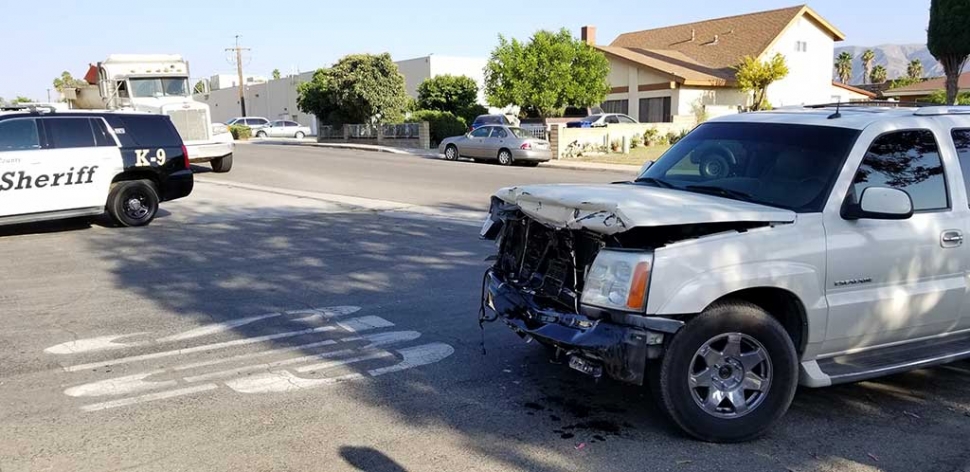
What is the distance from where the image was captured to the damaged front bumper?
3.93m

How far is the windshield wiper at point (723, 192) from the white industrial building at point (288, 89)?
3815 centimetres

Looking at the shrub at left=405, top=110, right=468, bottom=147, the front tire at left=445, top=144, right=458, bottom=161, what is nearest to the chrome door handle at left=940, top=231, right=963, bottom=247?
the front tire at left=445, top=144, right=458, bottom=161

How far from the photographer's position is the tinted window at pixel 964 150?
486cm

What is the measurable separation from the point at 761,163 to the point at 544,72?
97.5 feet

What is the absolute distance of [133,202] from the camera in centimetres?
1207

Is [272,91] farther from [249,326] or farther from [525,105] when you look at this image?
[249,326]

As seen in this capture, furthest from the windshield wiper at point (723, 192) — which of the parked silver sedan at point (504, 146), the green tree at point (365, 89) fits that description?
the green tree at point (365, 89)

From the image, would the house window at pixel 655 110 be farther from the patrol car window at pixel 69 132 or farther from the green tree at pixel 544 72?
the patrol car window at pixel 69 132

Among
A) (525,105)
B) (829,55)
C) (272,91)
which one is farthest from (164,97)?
(272,91)

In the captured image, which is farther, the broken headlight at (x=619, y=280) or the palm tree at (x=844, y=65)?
the palm tree at (x=844, y=65)

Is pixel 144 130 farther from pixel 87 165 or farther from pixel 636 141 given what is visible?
pixel 636 141

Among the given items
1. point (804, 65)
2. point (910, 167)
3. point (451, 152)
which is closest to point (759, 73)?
point (804, 65)

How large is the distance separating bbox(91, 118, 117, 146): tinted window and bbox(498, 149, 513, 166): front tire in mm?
16681

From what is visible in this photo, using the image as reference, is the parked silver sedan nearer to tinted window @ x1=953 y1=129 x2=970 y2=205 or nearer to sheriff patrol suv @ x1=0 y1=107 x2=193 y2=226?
→ sheriff patrol suv @ x1=0 y1=107 x2=193 y2=226
